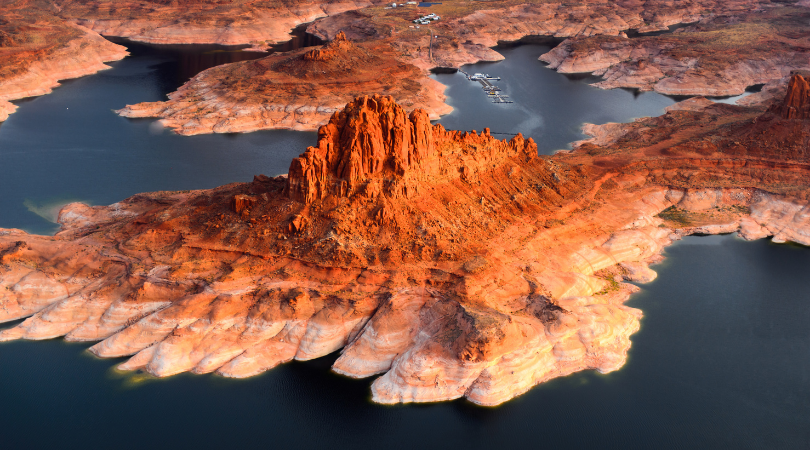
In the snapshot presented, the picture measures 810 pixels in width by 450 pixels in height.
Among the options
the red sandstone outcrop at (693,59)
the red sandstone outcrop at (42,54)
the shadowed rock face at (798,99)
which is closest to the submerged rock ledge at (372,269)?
the shadowed rock face at (798,99)

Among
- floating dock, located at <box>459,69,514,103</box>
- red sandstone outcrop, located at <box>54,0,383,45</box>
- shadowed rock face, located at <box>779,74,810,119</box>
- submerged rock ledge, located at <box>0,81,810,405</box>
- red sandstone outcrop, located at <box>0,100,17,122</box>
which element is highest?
red sandstone outcrop, located at <box>54,0,383,45</box>

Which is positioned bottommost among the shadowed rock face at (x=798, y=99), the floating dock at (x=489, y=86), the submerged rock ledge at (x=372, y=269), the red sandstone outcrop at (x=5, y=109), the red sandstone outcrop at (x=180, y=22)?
the submerged rock ledge at (x=372, y=269)

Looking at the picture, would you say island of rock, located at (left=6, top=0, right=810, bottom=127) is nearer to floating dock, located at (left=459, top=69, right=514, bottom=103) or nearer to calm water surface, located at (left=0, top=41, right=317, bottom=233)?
calm water surface, located at (left=0, top=41, right=317, bottom=233)

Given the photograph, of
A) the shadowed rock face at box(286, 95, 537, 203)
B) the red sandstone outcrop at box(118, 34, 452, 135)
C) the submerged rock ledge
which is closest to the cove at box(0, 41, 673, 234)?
the red sandstone outcrop at box(118, 34, 452, 135)

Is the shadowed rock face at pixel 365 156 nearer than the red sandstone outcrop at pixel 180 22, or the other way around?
the shadowed rock face at pixel 365 156

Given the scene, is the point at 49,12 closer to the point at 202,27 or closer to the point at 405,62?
the point at 202,27

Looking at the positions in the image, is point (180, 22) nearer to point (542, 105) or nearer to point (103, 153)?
point (103, 153)

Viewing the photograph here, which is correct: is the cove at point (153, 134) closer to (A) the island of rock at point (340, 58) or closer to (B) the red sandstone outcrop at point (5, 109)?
(B) the red sandstone outcrop at point (5, 109)

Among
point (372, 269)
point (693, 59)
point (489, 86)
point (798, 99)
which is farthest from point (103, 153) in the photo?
point (693, 59)
